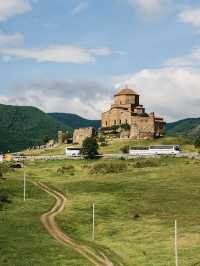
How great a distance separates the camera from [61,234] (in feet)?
189

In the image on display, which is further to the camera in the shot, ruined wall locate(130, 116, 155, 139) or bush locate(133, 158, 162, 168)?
ruined wall locate(130, 116, 155, 139)

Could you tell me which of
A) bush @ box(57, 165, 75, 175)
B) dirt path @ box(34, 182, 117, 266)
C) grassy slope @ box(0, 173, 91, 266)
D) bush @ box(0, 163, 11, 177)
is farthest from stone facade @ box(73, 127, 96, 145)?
grassy slope @ box(0, 173, 91, 266)

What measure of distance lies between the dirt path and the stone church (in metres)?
67.3

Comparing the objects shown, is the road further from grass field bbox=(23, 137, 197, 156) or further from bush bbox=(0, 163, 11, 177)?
bush bbox=(0, 163, 11, 177)

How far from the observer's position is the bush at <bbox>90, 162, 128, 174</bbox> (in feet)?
357

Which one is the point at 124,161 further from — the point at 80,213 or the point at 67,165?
the point at 80,213

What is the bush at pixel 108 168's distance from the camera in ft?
357

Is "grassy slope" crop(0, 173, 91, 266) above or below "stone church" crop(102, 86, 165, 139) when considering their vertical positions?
below

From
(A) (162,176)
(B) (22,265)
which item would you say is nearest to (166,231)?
(B) (22,265)

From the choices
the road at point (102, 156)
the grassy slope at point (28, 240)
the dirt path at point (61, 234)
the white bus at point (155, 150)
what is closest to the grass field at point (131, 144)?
the white bus at point (155, 150)

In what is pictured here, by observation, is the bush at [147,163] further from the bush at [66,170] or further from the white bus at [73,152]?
the white bus at [73,152]

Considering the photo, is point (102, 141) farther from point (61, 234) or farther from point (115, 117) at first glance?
point (61, 234)

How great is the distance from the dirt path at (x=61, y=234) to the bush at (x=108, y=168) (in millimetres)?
22521

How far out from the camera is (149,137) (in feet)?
493
